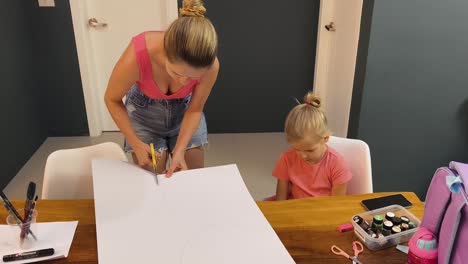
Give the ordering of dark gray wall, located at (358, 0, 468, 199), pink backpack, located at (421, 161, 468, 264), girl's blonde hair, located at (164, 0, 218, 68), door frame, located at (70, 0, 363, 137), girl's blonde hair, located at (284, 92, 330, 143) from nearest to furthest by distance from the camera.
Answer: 1. pink backpack, located at (421, 161, 468, 264)
2. girl's blonde hair, located at (164, 0, 218, 68)
3. girl's blonde hair, located at (284, 92, 330, 143)
4. dark gray wall, located at (358, 0, 468, 199)
5. door frame, located at (70, 0, 363, 137)

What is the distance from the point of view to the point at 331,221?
3.64ft

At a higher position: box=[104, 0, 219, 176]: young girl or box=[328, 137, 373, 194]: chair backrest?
box=[104, 0, 219, 176]: young girl

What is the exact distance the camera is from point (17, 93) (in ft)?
9.64

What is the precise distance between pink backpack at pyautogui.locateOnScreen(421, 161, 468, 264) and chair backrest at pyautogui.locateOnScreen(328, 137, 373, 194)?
630 millimetres

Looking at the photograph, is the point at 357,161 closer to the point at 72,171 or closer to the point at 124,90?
the point at 124,90

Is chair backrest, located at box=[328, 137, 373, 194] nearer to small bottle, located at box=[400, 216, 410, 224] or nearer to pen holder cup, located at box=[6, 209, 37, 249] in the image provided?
small bottle, located at box=[400, 216, 410, 224]

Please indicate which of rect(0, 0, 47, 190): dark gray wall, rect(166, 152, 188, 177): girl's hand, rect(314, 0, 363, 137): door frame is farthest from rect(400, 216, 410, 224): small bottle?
rect(0, 0, 47, 190): dark gray wall

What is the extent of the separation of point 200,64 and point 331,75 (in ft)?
6.78

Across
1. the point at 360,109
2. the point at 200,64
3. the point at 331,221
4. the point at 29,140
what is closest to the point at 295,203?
the point at 331,221

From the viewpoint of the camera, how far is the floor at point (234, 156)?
110 inches

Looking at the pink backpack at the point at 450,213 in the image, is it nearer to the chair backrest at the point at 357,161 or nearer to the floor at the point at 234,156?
the chair backrest at the point at 357,161

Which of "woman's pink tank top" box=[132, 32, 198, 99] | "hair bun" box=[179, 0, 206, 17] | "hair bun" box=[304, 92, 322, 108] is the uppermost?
"hair bun" box=[179, 0, 206, 17]

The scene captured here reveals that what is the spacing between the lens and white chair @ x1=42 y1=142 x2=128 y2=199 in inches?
56.7

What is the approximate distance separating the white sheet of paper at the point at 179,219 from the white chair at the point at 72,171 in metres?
0.29
